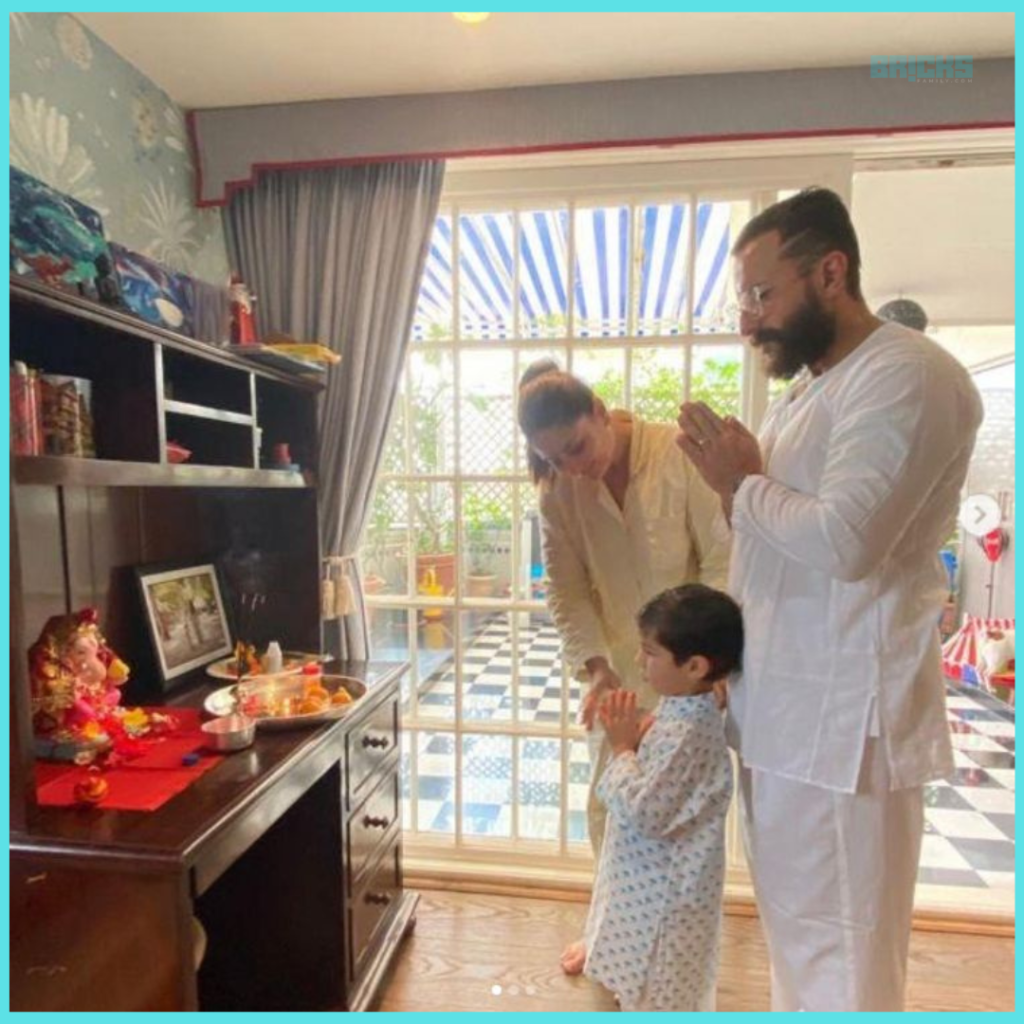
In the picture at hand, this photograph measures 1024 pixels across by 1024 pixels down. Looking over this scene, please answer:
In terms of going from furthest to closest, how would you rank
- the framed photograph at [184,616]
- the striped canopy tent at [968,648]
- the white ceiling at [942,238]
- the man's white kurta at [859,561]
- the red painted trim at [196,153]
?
the striped canopy tent at [968,648], the white ceiling at [942,238], the red painted trim at [196,153], the framed photograph at [184,616], the man's white kurta at [859,561]

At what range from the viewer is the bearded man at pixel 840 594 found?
942 mm

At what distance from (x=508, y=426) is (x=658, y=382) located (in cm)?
47

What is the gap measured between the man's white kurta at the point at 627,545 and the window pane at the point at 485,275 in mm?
687

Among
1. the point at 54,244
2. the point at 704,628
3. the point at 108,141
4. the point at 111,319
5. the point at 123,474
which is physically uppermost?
the point at 108,141

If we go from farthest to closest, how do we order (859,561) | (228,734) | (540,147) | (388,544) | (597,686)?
(388,544) → (540,147) → (597,686) → (228,734) → (859,561)

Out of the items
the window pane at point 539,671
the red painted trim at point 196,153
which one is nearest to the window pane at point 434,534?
the window pane at point 539,671

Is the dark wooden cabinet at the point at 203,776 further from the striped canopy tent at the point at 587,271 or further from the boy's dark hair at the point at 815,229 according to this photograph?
the boy's dark hair at the point at 815,229

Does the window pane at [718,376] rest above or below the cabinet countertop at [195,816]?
above

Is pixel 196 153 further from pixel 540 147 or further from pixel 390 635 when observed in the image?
pixel 390 635

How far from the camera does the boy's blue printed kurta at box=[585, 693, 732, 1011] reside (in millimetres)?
1176

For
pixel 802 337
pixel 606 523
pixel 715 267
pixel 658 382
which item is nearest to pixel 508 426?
pixel 658 382

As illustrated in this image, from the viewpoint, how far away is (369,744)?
61.7 inches

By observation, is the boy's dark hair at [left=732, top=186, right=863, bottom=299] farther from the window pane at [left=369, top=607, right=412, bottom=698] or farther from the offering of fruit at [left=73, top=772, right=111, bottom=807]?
the window pane at [left=369, top=607, right=412, bottom=698]

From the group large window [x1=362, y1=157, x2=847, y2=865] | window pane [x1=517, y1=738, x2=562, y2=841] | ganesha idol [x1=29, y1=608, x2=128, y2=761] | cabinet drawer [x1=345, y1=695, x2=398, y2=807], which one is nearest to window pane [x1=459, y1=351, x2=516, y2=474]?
large window [x1=362, y1=157, x2=847, y2=865]
